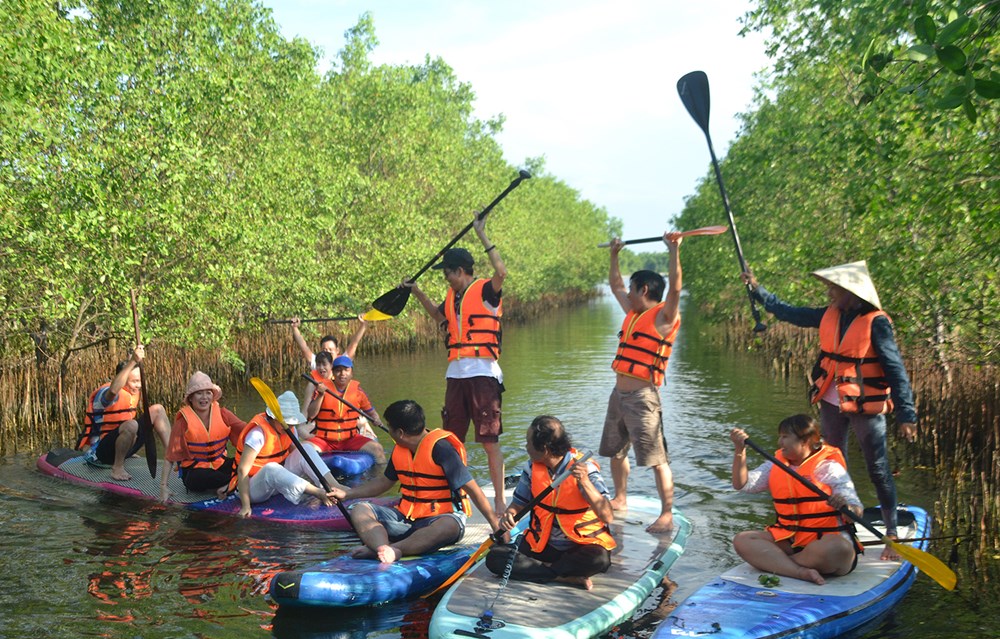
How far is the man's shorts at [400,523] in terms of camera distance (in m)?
5.88

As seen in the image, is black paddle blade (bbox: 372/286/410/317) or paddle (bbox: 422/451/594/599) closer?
paddle (bbox: 422/451/594/599)

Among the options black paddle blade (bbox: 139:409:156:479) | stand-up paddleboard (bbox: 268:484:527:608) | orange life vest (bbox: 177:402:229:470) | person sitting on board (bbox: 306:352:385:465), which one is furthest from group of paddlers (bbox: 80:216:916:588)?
person sitting on board (bbox: 306:352:385:465)

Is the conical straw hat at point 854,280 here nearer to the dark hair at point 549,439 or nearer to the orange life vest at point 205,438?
the dark hair at point 549,439

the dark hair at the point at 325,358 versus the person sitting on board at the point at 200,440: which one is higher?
the dark hair at the point at 325,358

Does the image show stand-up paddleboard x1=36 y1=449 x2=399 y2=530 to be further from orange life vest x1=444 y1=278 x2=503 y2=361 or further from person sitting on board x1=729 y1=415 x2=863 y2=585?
person sitting on board x1=729 y1=415 x2=863 y2=585

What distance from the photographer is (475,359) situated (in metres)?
6.79

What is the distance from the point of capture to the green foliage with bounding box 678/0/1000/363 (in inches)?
241

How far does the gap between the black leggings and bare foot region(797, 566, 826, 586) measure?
3.70 ft

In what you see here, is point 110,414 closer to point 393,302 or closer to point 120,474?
point 120,474

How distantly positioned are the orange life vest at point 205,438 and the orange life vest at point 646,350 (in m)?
3.96

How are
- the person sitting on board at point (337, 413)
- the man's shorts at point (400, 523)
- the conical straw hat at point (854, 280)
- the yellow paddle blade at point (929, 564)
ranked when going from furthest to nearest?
the person sitting on board at point (337, 413) < the man's shorts at point (400, 523) < the conical straw hat at point (854, 280) < the yellow paddle blade at point (929, 564)

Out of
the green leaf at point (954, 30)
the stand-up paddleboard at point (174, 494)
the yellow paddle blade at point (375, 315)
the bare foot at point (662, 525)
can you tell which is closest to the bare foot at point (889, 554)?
the bare foot at point (662, 525)

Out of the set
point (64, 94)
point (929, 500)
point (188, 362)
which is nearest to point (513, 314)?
point (188, 362)

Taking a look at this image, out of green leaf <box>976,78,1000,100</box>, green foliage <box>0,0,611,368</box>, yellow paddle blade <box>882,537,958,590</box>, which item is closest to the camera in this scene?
green leaf <box>976,78,1000,100</box>
